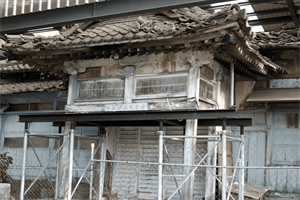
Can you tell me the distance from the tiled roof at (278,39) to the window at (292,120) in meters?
2.11

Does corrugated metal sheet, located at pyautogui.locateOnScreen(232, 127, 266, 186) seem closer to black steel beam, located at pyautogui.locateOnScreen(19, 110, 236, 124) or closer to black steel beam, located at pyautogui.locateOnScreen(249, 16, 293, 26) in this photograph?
black steel beam, located at pyautogui.locateOnScreen(19, 110, 236, 124)

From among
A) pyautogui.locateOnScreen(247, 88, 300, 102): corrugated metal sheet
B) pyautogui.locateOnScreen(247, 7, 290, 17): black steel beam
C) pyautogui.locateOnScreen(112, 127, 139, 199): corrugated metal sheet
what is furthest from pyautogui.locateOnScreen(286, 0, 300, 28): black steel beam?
pyautogui.locateOnScreen(112, 127, 139, 199): corrugated metal sheet

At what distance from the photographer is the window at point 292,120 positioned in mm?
10348

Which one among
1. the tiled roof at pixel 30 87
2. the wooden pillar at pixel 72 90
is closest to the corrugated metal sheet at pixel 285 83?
the wooden pillar at pixel 72 90

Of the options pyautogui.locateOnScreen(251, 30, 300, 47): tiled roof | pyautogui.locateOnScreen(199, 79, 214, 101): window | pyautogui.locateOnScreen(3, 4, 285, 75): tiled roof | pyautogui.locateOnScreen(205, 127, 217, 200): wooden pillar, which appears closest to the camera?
pyautogui.locateOnScreen(3, 4, 285, 75): tiled roof

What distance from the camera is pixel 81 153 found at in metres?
12.2

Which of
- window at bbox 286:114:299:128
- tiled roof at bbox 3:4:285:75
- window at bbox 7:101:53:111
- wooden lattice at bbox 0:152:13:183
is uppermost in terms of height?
tiled roof at bbox 3:4:285:75

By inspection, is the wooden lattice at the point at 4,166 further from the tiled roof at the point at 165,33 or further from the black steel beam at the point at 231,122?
the black steel beam at the point at 231,122

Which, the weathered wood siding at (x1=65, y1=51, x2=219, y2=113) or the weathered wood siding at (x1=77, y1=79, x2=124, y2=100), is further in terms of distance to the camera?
the weathered wood siding at (x1=77, y1=79, x2=124, y2=100)

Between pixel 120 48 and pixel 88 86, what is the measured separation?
6.08 ft

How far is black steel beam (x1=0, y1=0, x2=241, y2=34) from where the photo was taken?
24.3ft

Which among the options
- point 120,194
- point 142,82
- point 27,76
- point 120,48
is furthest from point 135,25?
point 27,76

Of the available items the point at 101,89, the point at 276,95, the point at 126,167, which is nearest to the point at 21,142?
the point at 126,167

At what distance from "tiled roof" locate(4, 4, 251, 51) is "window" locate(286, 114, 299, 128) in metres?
3.90
